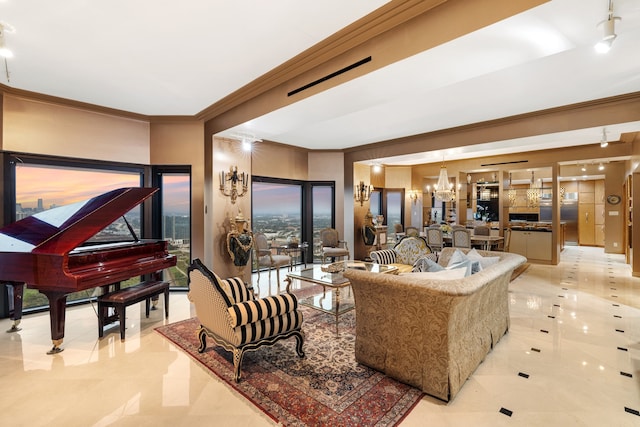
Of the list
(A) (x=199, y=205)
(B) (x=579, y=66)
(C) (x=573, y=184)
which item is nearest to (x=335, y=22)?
(B) (x=579, y=66)

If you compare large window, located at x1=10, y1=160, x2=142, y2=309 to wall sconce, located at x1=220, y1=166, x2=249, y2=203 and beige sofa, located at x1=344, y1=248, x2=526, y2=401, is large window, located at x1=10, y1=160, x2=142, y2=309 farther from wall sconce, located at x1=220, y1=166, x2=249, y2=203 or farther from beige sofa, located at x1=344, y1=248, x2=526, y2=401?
beige sofa, located at x1=344, y1=248, x2=526, y2=401

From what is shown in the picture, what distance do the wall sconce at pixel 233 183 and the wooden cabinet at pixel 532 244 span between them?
7.41 metres

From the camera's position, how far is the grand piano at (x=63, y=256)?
9.12ft

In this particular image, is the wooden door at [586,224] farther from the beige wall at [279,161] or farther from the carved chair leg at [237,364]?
the carved chair leg at [237,364]

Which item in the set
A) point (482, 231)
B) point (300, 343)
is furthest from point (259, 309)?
point (482, 231)

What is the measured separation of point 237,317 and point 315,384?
34.2 inches

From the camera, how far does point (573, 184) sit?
10844mm

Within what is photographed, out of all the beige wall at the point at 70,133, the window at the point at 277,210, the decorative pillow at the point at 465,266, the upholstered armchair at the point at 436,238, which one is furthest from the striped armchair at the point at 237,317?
the upholstered armchair at the point at 436,238

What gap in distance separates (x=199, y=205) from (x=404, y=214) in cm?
690

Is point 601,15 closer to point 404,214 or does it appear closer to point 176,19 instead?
point 176,19

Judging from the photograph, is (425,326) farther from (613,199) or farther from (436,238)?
(613,199)

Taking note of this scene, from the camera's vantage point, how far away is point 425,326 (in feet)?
7.20

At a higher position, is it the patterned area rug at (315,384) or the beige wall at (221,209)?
the beige wall at (221,209)

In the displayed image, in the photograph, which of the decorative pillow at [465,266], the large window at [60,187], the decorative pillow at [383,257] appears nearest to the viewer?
the decorative pillow at [465,266]
